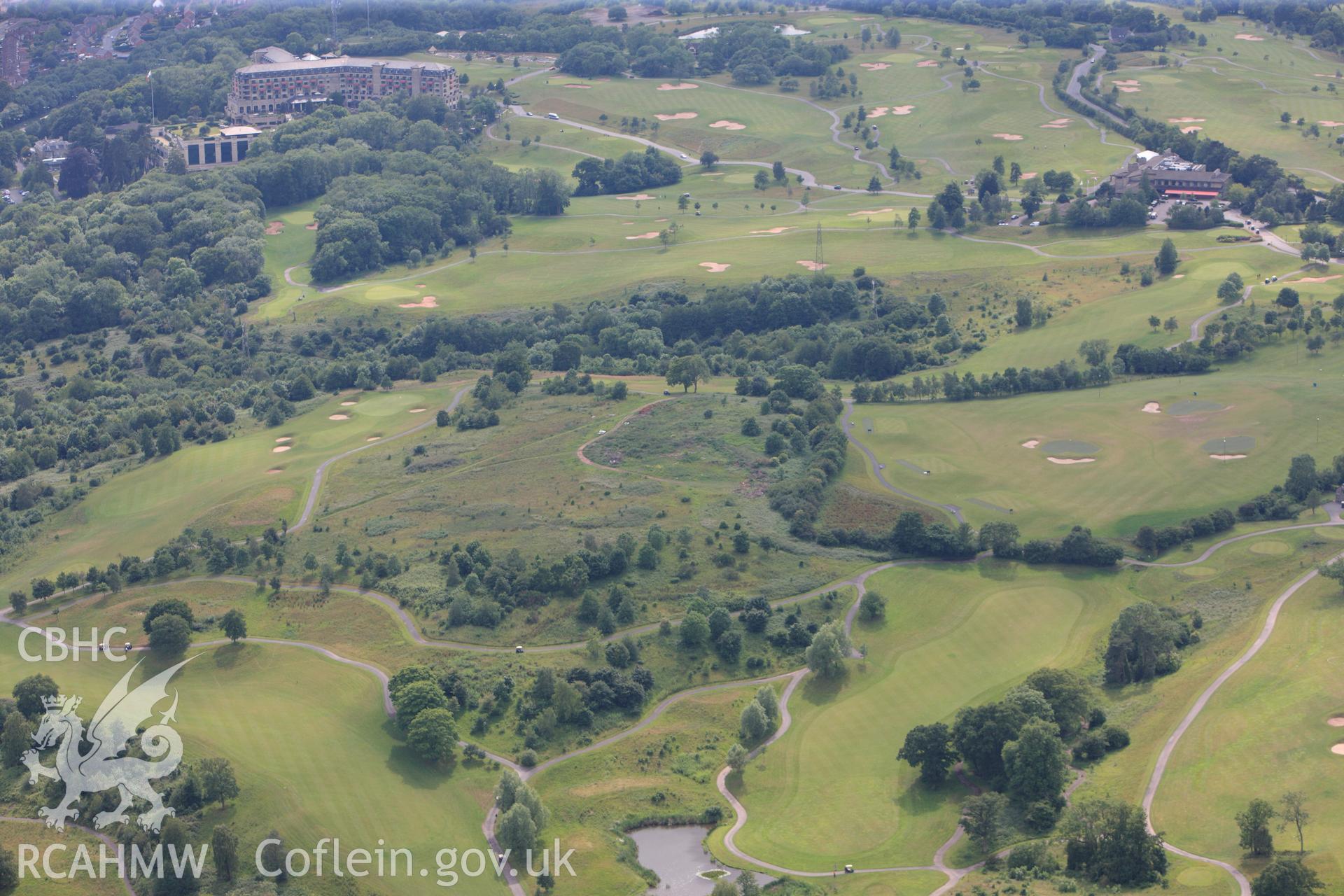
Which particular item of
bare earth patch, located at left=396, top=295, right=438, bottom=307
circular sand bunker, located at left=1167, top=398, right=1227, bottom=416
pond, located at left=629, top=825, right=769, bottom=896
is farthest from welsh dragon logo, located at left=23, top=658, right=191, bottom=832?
bare earth patch, located at left=396, top=295, right=438, bottom=307

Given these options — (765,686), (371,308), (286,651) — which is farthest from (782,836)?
(371,308)

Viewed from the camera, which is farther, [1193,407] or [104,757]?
[1193,407]

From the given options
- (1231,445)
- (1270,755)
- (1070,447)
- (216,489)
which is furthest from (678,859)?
(1231,445)

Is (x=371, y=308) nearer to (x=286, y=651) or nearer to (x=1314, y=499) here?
(x=286, y=651)

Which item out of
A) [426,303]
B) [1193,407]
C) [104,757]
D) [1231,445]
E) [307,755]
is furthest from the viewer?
[426,303]

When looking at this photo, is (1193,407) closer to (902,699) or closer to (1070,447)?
(1070,447)

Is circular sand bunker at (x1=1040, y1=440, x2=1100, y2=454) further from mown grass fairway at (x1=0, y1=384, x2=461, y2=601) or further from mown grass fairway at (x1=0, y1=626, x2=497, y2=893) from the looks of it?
mown grass fairway at (x1=0, y1=626, x2=497, y2=893)
